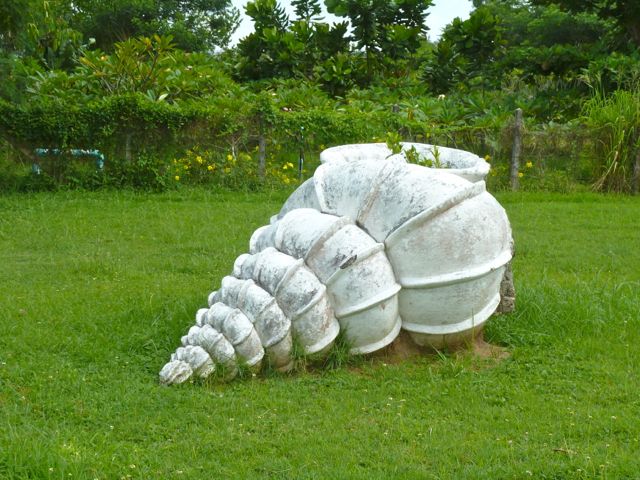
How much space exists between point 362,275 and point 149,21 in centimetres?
2740

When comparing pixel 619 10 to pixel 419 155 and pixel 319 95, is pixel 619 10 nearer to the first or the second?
pixel 319 95

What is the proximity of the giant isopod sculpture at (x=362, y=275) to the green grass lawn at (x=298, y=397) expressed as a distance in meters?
0.21

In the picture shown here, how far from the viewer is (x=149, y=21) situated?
101ft

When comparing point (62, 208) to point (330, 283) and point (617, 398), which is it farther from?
point (617, 398)

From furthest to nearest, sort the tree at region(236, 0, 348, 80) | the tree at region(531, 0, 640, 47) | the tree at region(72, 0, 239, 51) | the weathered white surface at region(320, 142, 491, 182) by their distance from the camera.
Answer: the tree at region(72, 0, 239, 51), the tree at region(236, 0, 348, 80), the tree at region(531, 0, 640, 47), the weathered white surface at region(320, 142, 491, 182)

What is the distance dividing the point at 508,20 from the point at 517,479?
1196 inches

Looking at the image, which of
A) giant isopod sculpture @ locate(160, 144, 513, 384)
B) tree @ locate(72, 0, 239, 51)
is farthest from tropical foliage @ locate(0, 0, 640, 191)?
tree @ locate(72, 0, 239, 51)

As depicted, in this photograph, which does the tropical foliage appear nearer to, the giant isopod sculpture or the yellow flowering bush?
the yellow flowering bush

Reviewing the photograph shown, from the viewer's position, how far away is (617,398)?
501 centimetres

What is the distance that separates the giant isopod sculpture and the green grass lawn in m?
0.21

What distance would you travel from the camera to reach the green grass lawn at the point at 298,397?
410 cm

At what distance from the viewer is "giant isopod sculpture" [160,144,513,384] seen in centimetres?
514

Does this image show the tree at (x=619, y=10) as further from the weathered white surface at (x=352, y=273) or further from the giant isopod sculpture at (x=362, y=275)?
the weathered white surface at (x=352, y=273)

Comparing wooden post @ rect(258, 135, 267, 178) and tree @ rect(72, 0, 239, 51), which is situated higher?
tree @ rect(72, 0, 239, 51)
